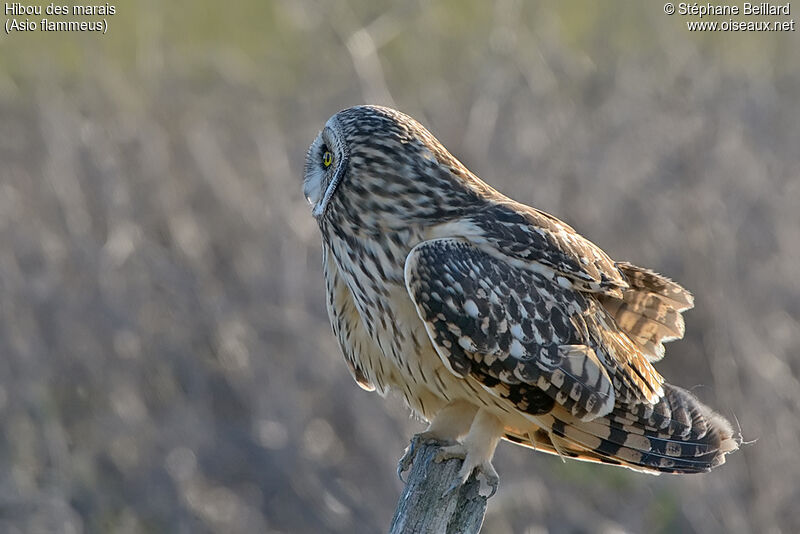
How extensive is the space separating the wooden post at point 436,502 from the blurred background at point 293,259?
8.53 ft

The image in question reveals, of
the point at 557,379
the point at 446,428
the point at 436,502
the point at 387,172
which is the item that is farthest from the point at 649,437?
the point at 387,172

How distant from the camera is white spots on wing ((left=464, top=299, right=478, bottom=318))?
3.05 meters

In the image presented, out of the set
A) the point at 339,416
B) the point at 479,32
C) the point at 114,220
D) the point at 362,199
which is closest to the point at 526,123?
the point at 479,32

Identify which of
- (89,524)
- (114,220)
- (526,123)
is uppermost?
(526,123)

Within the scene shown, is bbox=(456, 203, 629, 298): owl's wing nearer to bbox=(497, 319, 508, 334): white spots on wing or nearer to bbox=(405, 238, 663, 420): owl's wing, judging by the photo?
bbox=(405, 238, 663, 420): owl's wing

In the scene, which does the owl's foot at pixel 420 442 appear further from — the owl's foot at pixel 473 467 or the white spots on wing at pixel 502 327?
the white spots on wing at pixel 502 327

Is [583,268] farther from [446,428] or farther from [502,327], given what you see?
[446,428]

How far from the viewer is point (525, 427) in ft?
10.8

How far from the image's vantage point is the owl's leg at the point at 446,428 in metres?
3.20

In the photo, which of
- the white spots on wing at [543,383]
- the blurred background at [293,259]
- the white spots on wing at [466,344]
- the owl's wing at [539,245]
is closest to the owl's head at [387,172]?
the owl's wing at [539,245]

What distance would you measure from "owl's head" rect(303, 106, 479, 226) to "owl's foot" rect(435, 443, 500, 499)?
2.35 ft

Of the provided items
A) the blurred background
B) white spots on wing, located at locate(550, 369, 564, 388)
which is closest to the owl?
white spots on wing, located at locate(550, 369, 564, 388)

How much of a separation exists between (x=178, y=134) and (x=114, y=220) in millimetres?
833

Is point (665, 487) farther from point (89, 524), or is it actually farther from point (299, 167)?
point (89, 524)
